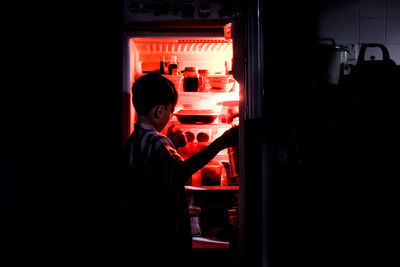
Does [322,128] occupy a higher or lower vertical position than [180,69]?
lower

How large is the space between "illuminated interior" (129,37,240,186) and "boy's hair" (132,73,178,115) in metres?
0.48

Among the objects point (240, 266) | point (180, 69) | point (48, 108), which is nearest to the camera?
point (240, 266)

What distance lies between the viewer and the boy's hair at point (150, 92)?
4.48 ft

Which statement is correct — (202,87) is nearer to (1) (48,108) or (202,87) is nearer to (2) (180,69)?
(2) (180,69)

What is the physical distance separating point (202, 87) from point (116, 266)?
1.16 meters

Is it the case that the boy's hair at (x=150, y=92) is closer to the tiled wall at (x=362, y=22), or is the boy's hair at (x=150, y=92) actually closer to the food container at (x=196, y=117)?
the food container at (x=196, y=117)

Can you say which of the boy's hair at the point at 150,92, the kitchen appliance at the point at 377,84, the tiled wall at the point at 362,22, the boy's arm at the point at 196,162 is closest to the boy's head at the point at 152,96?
the boy's hair at the point at 150,92

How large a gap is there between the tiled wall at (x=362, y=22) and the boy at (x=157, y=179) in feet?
3.54

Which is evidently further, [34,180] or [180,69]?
[180,69]

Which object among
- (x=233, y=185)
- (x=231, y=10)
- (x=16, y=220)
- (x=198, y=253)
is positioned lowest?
(x=198, y=253)

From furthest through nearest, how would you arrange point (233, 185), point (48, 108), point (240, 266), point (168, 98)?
1. point (233, 185)
2. point (48, 108)
3. point (240, 266)
4. point (168, 98)

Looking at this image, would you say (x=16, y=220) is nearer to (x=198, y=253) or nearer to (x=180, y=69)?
(x=198, y=253)

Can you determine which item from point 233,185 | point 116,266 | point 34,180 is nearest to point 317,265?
point 233,185

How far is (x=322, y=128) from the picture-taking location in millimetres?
1567
